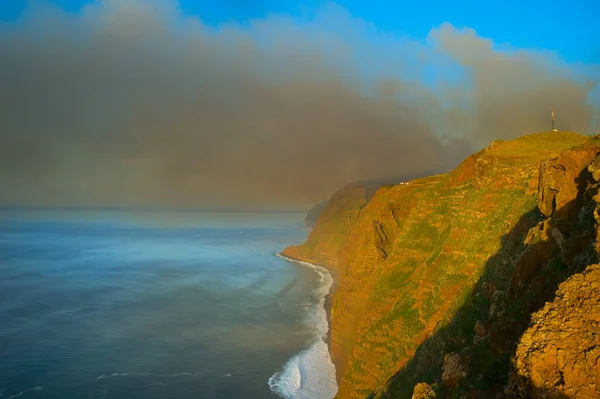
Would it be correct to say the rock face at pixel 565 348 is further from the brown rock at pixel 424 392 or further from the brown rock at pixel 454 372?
the brown rock at pixel 424 392

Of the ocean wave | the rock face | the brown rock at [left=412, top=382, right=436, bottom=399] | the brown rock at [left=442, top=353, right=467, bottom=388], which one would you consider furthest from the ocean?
the rock face

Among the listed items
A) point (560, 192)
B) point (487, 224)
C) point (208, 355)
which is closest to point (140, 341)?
point (208, 355)

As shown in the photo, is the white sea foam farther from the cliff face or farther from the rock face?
the rock face

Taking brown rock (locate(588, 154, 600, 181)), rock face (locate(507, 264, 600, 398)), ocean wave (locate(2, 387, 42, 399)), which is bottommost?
ocean wave (locate(2, 387, 42, 399))

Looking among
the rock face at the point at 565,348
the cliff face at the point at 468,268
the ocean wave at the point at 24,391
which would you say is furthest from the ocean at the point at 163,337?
the rock face at the point at 565,348

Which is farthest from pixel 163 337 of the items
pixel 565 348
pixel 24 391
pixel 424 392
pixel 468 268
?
pixel 565 348

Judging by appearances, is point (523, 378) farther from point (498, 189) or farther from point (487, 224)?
point (498, 189)
